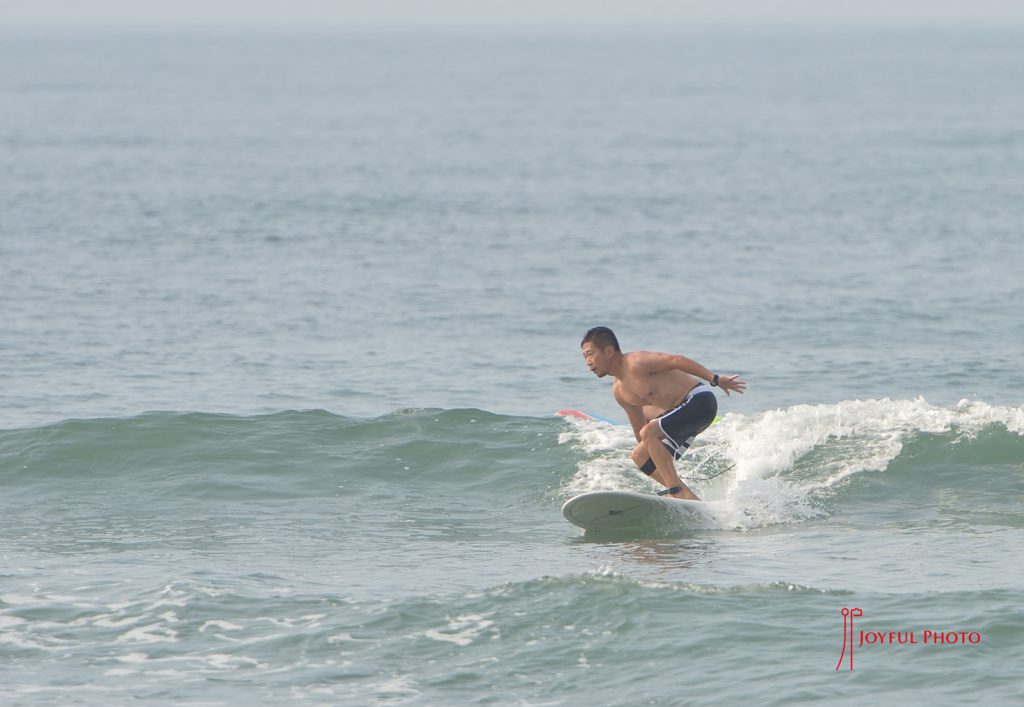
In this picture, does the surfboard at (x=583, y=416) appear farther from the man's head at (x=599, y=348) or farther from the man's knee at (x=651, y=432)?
the man's head at (x=599, y=348)

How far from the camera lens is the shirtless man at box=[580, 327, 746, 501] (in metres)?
12.2

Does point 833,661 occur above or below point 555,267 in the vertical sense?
below

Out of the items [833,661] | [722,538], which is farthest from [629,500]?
[833,661]

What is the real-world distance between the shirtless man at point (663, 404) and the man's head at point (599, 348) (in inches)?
4.8

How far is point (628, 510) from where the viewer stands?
12.1m

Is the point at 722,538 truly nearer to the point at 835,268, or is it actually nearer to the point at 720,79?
the point at 835,268

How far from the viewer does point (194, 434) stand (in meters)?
15.6

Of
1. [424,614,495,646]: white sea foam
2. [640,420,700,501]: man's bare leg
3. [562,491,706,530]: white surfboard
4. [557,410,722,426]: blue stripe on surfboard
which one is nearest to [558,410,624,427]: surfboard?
[557,410,722,426]: blue stripe on surfboard

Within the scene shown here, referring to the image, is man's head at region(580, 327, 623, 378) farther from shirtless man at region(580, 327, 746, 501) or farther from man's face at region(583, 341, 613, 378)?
shirtless man at region(580, 327, 746, 501)

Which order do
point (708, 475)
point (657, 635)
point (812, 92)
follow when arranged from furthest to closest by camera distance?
point (812, 92), point (708, 475), point (657, 635)

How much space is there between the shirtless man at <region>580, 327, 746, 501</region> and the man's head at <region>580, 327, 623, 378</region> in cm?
12

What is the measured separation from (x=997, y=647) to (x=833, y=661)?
103 centimetres

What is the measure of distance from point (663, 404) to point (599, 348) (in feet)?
2.89

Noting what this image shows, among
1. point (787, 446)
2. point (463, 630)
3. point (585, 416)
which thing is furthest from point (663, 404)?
point (585, 416)
